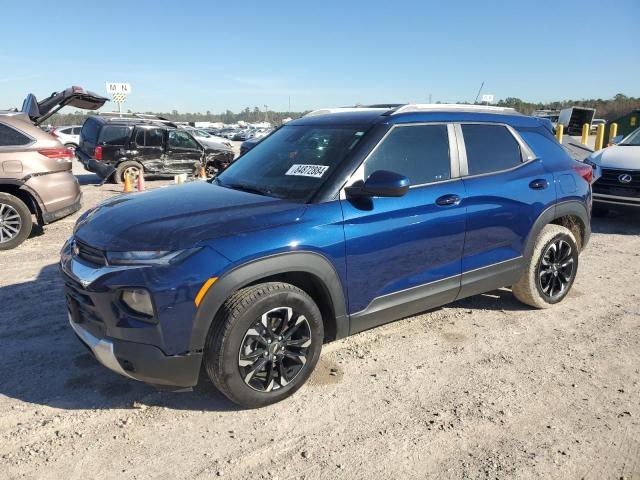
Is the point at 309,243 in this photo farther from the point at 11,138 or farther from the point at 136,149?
the point at 136,149

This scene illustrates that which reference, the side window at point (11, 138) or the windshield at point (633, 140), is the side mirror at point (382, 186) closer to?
the side window at point (11, 138)

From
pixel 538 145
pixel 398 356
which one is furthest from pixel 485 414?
pixel 538 145

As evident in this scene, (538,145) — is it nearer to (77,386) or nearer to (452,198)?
(452,198)

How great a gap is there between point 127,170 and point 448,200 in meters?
11.0

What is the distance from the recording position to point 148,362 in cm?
267

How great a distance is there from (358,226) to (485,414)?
4.60 ft

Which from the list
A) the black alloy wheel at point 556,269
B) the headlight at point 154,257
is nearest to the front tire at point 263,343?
the headlight at point 154,257

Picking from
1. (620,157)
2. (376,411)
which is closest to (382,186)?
(376,411)

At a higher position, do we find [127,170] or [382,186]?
[382,186]

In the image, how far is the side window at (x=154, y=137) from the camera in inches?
515

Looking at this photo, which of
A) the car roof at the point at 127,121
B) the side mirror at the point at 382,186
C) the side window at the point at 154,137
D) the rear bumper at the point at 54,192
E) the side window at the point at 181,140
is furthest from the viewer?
the side window at the point at 181,140

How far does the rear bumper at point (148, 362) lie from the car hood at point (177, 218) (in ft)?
1.80

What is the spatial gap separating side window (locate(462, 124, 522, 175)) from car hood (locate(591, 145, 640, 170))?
467 centimetres

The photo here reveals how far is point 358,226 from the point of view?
3164 mm
